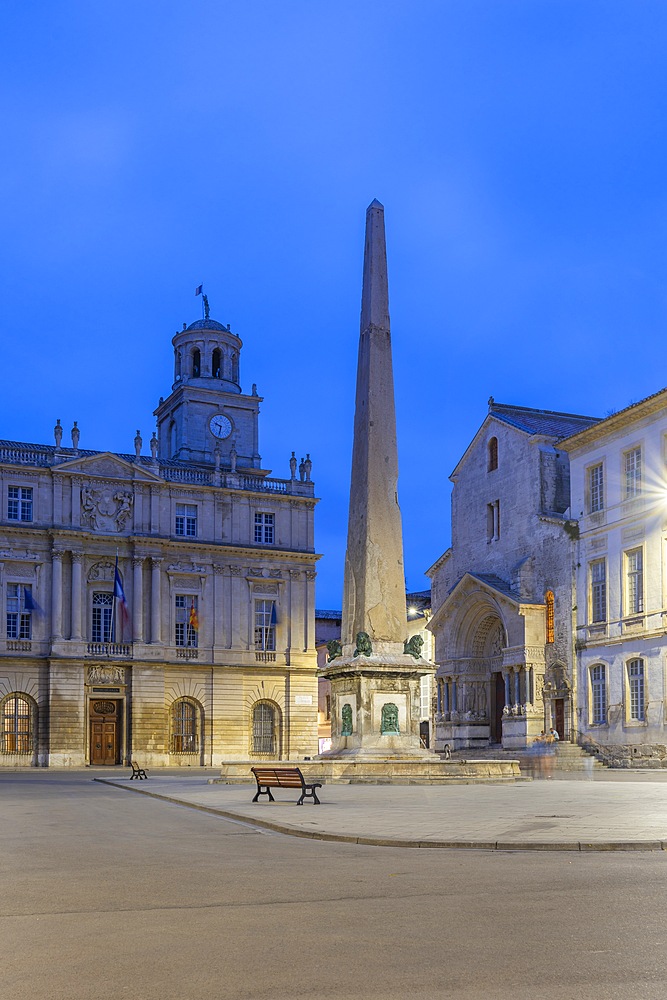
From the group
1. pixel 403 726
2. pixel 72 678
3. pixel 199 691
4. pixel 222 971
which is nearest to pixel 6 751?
pixel 72 678

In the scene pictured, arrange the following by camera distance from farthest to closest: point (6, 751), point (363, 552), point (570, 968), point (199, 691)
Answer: point (199, 691)
point (6, 751)
point (363, 552)
point (570, 968)

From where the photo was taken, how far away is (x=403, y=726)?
2683 cm

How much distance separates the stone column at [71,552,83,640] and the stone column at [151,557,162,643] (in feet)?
11.4

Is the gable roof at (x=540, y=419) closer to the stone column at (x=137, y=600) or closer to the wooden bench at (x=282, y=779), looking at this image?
the stone column at (x=137, y=600)

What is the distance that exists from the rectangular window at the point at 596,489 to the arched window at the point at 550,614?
395 cm

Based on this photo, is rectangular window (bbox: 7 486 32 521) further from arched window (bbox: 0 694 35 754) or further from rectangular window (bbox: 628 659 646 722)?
rectangular window (bbox: 628 659 646 722)

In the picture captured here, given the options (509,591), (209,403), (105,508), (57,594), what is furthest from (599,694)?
(209,403)

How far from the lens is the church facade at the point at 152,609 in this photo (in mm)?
52906

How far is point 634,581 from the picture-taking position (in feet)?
131

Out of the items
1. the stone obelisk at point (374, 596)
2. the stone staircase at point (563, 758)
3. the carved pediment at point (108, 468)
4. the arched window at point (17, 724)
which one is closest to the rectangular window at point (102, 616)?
the arched window at point (17, 724)

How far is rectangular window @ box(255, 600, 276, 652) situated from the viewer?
5812 centimetres

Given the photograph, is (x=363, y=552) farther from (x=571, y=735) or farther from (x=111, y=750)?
(x=111, y=750)

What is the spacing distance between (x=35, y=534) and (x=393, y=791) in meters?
33.8

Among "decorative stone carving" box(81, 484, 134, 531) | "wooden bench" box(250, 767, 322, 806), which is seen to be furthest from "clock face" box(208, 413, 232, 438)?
"wooden bench" box(250, 767, 322, 806)
